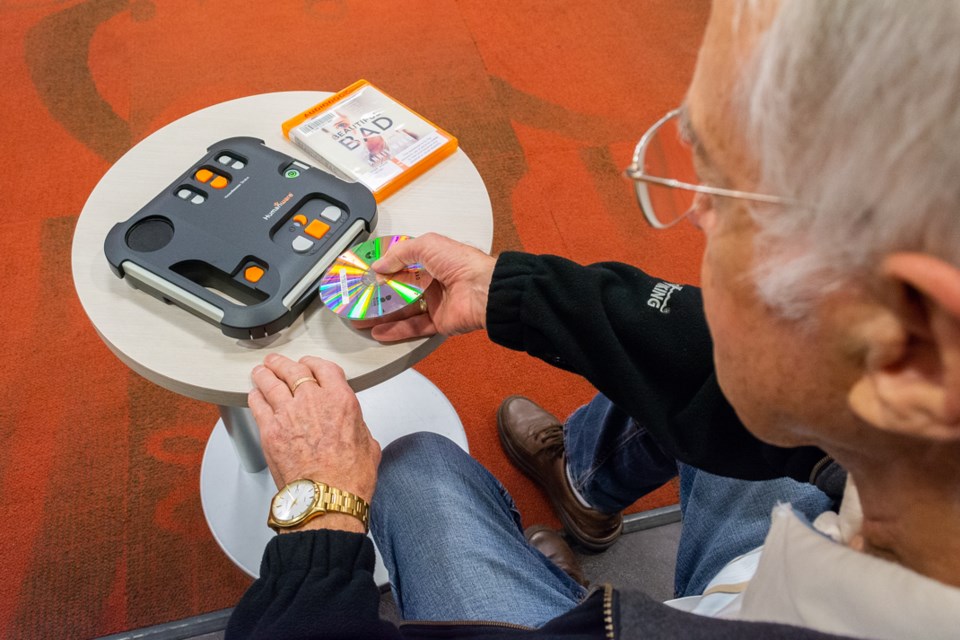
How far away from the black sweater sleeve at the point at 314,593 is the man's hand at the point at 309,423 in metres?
0.06

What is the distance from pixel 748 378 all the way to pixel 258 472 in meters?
1.00

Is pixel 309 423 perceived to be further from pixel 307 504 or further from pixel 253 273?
pixel 253 273

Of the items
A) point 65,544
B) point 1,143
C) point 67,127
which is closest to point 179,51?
point 67,127

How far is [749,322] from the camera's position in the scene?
20.9 inches

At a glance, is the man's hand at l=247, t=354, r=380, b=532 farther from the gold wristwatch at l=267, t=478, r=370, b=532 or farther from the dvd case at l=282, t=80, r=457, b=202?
the dvd case at l=282, t=80, r=457, b=202

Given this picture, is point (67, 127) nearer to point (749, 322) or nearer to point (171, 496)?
point (171, 496)

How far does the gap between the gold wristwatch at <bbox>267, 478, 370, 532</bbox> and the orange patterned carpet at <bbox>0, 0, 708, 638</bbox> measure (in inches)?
22.1

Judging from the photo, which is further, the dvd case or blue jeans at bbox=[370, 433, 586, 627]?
the dvd case

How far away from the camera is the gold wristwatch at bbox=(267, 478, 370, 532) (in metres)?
0.79

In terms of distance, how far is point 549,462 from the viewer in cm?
136

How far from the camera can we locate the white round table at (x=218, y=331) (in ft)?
2.83

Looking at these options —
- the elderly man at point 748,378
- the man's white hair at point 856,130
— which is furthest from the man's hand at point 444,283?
the man's white hair at point 856,130

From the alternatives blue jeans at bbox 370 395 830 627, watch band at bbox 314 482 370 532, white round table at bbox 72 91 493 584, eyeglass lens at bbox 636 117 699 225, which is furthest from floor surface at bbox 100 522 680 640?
eyeglass lens at bbox 636 117 699 225

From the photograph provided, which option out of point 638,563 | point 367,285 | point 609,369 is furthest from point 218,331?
point 638,563
